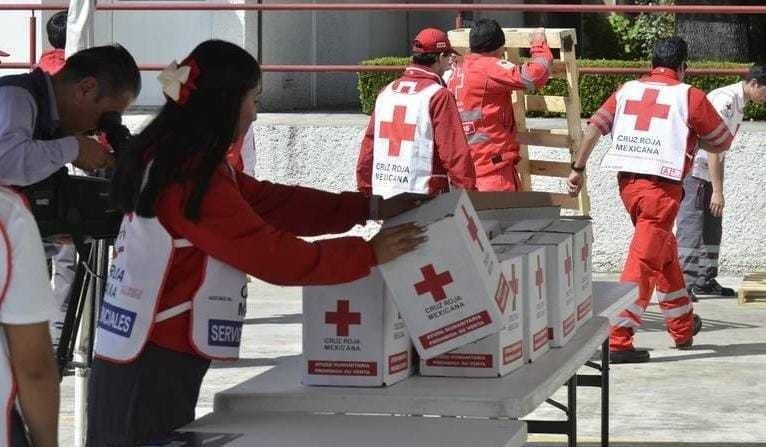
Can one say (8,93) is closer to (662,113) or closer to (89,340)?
(89,340)

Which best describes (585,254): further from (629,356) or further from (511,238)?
(629,356)

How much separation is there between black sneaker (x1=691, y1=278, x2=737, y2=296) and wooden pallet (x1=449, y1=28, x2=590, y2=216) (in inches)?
54.0

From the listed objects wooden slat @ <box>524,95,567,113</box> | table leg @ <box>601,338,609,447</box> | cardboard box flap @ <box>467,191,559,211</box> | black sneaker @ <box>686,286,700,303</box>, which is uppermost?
wooden slat @ <box>524,95,567,113</box>

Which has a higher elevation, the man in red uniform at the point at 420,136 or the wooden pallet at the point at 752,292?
the man in red uniform at the point at 420,136

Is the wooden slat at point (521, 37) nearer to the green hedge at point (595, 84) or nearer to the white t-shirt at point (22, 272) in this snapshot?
A: the green hedge at point (595, 84)

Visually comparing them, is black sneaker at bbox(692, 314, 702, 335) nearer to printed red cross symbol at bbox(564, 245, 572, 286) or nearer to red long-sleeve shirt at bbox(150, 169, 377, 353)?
printed red cross symbol at bbox(564, 245, 572, 286)

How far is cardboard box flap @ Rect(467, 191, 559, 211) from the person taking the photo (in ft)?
16.7

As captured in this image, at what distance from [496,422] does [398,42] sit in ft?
52.0

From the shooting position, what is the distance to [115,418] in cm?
389

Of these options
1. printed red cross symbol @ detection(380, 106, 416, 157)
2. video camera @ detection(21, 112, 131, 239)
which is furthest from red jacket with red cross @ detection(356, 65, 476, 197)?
video camera @ detection(21, 112, 131, 239)

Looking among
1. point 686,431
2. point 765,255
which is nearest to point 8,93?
point 686,431

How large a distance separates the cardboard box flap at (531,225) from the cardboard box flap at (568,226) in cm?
2

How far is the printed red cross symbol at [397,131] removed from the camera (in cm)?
867

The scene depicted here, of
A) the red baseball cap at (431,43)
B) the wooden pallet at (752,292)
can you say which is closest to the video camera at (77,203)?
the red baseball cap at (431,43)
